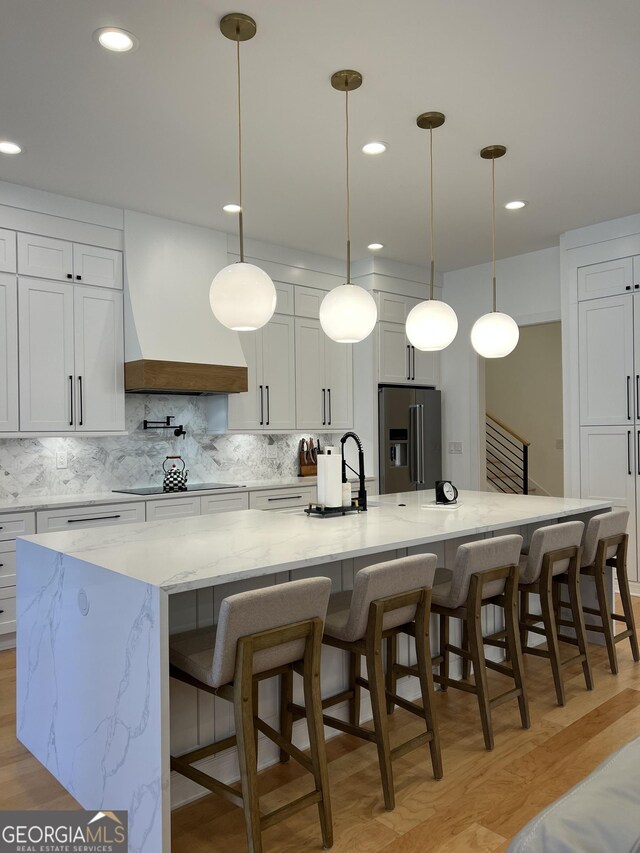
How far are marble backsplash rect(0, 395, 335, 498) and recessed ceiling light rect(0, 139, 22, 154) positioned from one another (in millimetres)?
1853

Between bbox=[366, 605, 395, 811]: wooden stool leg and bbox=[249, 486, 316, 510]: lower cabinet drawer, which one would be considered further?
bbox=[249, 486, 316, 510]: lower cabinet drawer

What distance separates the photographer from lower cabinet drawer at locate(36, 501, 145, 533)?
4.08 m

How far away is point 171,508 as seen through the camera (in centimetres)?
460

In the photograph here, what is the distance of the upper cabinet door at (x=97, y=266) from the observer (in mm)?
4488

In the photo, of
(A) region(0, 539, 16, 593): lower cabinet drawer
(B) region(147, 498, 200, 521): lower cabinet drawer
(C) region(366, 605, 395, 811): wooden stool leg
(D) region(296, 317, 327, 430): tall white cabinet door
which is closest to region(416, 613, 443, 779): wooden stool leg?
(C) region(366, 605, 395, 811): wooden stool leg

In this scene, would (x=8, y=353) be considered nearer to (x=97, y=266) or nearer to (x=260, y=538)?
(x=97, y=266)

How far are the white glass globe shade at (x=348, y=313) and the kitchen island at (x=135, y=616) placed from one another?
868 millimetres

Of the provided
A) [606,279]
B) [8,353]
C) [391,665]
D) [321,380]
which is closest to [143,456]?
[8,353]

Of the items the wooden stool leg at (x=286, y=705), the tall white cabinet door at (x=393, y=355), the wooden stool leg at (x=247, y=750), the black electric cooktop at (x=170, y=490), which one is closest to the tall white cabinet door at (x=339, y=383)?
the tall white cabinet door at (x=393, y=355)

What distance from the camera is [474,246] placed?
18.8ft

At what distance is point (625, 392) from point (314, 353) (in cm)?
259

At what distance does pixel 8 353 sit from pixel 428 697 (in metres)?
3.31

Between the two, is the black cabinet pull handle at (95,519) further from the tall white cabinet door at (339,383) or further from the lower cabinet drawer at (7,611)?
the tall white cabinet door at (339,383)

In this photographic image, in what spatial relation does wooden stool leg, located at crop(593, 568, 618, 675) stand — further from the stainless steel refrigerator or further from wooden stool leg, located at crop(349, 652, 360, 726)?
the stainless steel refrigerator
